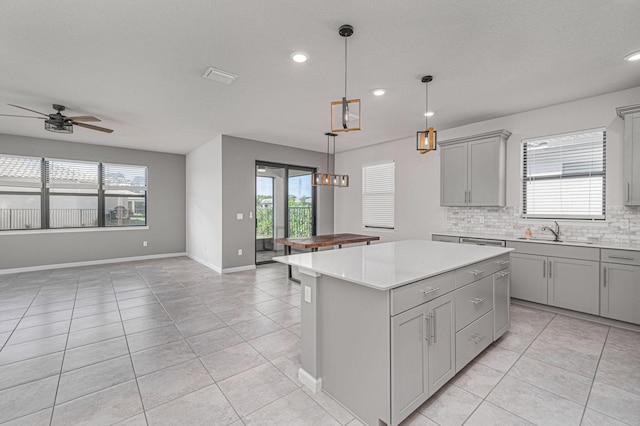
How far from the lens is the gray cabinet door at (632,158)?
314cm

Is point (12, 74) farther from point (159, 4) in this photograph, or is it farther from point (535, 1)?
point (535, 1)

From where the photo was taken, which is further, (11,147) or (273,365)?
(11,147)

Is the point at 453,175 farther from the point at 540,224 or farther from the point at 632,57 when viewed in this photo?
the point at 632,57

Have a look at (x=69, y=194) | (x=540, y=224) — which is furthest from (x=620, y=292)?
(x=69, y=194)

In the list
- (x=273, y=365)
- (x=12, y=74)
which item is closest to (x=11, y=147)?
(x=12, y=74)

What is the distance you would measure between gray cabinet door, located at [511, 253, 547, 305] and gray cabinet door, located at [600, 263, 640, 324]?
0.54 meters

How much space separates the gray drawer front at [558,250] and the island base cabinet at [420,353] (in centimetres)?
244

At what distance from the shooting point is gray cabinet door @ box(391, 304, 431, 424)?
162 centimetres

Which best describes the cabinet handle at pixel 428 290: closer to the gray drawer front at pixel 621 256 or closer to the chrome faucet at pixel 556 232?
the gray drawer front at pixel 621 256

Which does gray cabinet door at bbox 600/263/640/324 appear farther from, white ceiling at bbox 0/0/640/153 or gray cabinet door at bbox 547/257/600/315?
white ceiling at bbox 0/0/640/153

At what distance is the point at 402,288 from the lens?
166 cm

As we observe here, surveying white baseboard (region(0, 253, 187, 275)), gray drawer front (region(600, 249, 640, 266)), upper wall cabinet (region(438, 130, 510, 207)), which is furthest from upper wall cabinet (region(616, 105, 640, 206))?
white baseboard (region(0, 253, 187, 275))

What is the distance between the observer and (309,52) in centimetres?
260

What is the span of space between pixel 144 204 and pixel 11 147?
2.50m
